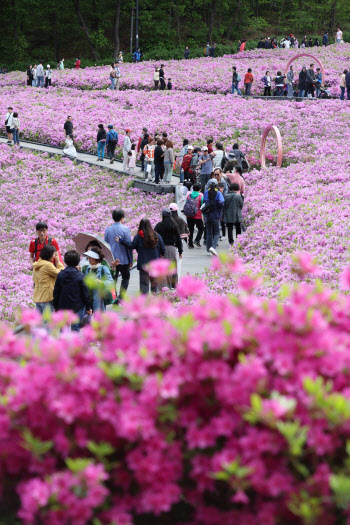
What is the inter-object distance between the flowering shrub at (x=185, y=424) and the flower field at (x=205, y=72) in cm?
3306

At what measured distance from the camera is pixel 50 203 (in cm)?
2236

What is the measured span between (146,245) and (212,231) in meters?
4.01

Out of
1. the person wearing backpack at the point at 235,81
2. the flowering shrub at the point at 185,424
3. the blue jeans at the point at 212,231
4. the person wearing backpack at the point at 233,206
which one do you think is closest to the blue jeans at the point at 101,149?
the person wearing backpack at the point at 235,81

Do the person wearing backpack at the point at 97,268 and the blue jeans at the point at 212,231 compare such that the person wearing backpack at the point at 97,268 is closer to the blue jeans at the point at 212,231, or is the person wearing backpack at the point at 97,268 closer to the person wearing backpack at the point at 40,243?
the person wearing backpack at the point at 40,243

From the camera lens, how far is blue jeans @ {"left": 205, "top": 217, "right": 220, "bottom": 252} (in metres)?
14.5

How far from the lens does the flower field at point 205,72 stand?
38.1 m

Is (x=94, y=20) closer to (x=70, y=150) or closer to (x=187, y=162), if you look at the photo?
(x=70, y=150)

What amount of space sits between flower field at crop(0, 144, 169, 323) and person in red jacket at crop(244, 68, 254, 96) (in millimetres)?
12536

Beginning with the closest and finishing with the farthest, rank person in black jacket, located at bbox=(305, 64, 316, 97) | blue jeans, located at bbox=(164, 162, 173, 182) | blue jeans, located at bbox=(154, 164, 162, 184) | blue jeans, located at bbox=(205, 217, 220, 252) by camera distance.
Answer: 1. blue jeans, located at bbox=(205, 217, 220, 252)
2. blue jeans, located at bbox=(164, 162, 173, 182)
3. blue jeans, located at bbox=(154, 164, 162, 184)
4. person in black jacket, located at bbox=(305, 64, 316, 97)

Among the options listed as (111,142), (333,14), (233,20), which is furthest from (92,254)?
(333,14)

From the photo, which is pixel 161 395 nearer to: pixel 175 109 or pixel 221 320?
pixel 221 320

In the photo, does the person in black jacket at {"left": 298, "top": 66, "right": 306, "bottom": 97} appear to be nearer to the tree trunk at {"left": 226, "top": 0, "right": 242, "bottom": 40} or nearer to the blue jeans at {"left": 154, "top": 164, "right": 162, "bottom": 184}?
the blue jeans at {"left": 154, "top": 164, "right": 162, "bottom": 184}

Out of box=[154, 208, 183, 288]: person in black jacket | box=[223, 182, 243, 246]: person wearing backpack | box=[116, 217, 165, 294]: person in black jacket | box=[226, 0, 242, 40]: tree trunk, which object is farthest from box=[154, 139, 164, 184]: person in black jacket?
box=[226, 0, 242, 40]: tree trunk

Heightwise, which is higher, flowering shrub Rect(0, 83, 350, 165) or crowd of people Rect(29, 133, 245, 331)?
flowering shrub Rect(0, 83, 350, 165)
